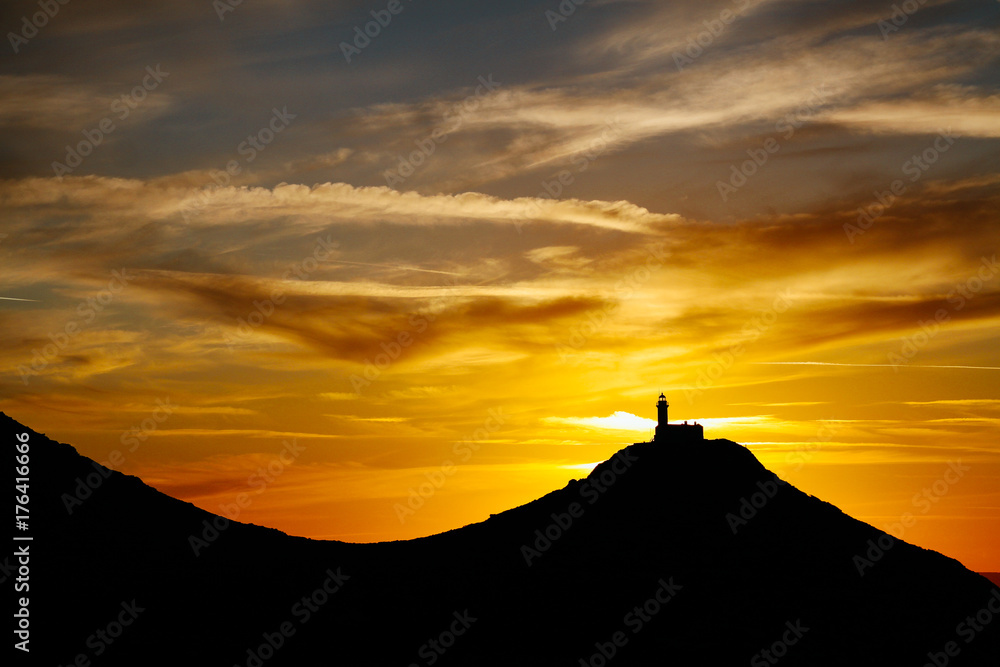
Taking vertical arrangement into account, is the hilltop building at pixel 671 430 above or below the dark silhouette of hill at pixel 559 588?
above

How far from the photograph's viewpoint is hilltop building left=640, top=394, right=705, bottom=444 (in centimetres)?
11812

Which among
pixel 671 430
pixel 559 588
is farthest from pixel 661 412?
pixel 559 588

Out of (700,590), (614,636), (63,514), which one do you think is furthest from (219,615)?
(700,590)

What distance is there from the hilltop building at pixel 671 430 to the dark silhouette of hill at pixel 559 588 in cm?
309

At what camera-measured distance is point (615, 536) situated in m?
143

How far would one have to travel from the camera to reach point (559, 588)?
14038 centimetres

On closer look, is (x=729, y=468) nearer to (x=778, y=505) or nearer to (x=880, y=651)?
(x=778, y=505)

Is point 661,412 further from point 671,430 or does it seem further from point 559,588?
point 559,588

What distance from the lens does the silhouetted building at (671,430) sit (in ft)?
388

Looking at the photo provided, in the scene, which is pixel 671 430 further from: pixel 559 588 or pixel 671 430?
pixel 559 588

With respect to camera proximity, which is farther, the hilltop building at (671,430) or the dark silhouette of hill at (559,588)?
the dark silhouette of hill at (559,588)

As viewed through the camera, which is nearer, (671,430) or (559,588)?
(671,430)

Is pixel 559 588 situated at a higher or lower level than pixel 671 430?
lower

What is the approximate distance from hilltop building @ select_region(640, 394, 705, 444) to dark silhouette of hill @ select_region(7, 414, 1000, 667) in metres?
3.09
